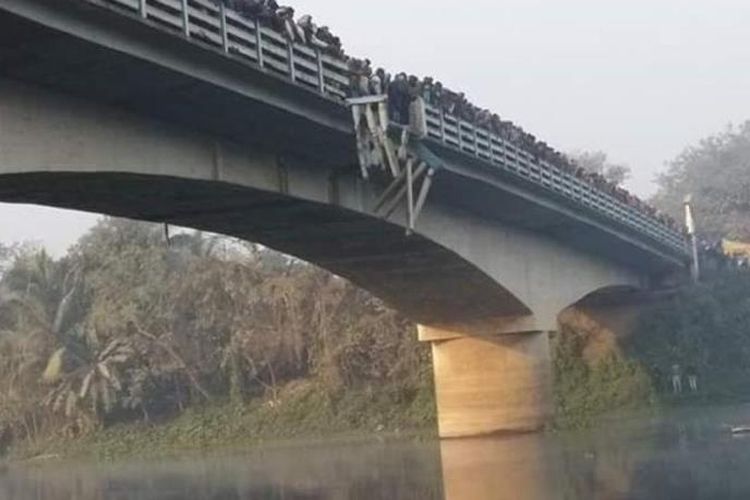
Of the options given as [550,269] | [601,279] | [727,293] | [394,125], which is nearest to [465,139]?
[394,125]

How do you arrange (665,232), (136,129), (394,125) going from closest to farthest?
(136,129) → (394,125) → (665,232)

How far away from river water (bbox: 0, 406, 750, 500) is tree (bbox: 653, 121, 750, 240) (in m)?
34.9

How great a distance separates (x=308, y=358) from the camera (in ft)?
163

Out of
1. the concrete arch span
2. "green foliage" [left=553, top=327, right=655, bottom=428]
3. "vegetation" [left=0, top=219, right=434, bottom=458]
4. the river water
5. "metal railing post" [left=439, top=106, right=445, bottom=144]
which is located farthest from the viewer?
"vegetation" [left=0, top=219, right=434, bottom=458]

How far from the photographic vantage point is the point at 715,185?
78.6 metres

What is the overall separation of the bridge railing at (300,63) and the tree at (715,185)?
37.4 meters

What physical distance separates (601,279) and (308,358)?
42.7 ft

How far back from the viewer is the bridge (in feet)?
53.4

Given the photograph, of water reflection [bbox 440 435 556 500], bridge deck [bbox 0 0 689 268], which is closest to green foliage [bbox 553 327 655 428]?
water reflection [bbox 440 435 556 500]

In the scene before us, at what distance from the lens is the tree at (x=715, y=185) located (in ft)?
249

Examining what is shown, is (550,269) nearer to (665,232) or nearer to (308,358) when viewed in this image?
(665,232)

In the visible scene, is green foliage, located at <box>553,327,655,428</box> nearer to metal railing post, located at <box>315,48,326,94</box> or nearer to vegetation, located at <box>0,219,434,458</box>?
vegetation, located at <box>0,219,434,458</box>

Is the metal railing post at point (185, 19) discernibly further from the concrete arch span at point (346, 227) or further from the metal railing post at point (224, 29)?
the concrete arch span at point (346, 227)

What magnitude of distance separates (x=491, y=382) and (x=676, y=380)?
34.9 feet
